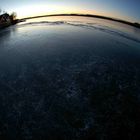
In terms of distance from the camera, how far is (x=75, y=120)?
949cm

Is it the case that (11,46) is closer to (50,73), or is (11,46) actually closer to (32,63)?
(32,63)

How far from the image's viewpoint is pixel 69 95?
1133cm

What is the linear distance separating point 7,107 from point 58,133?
355 centimetres

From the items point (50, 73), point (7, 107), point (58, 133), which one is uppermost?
point (50, 73)

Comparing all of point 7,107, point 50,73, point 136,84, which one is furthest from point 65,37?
point 7,107

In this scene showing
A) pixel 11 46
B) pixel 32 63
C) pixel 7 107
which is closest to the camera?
pixel 7 107

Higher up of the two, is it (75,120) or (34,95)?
(34,95)

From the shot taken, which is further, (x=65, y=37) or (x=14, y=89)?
(x=65, y=37)

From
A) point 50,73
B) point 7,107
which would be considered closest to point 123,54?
point 50,73

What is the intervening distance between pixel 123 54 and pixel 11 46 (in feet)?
41.1

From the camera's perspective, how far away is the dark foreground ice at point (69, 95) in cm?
895

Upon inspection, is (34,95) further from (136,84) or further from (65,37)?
(65,37)

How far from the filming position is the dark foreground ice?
29.4 feet

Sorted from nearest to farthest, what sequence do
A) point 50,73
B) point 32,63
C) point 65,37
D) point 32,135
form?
point 32,135 < point 50,73 < point 32,63 < point 65,37
